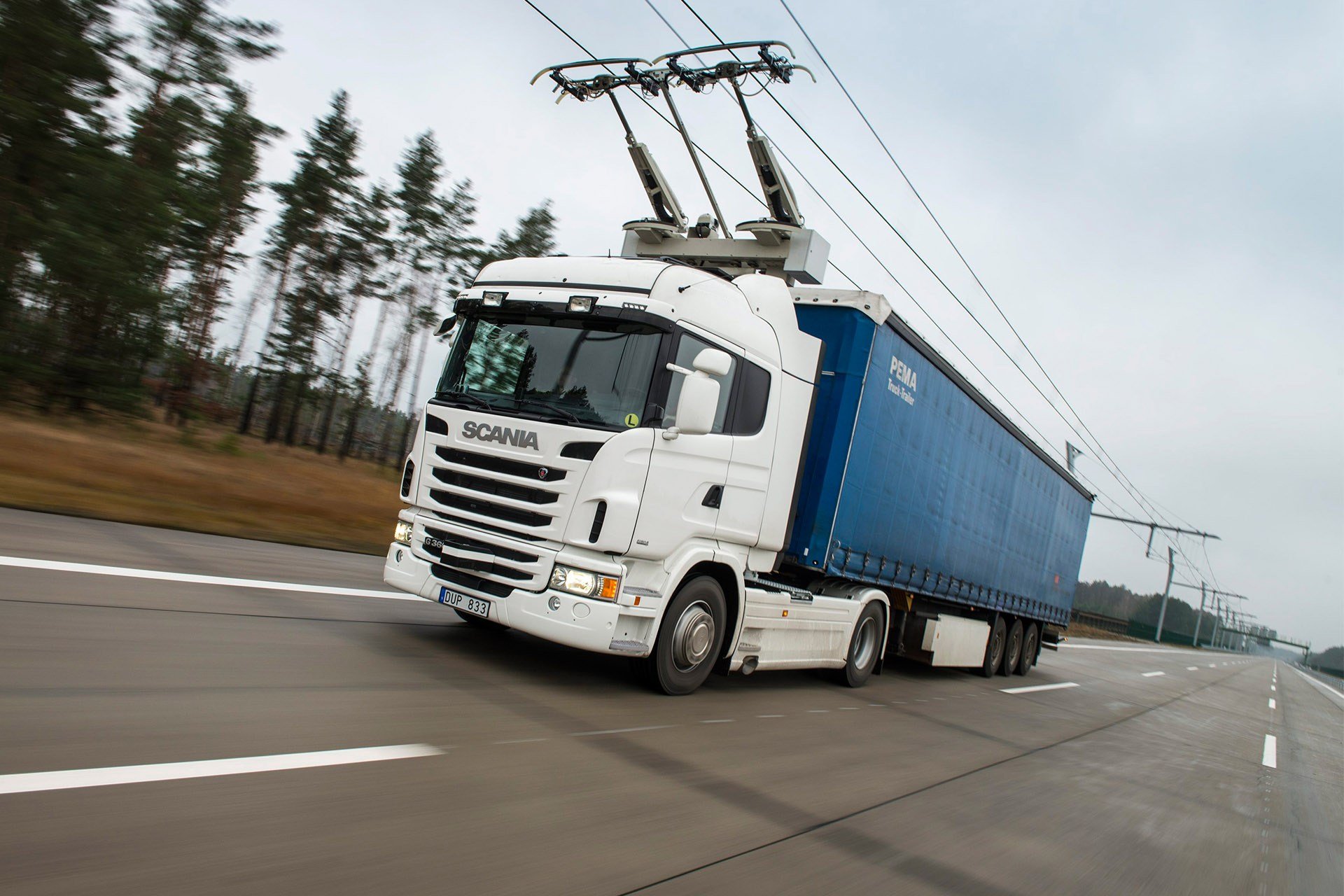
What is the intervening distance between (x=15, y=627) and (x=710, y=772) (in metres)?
4.02

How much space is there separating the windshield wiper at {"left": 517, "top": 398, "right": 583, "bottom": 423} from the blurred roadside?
5.97m

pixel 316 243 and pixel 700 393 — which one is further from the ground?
pixel 316 243

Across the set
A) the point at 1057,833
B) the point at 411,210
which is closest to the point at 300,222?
the point at 411,210

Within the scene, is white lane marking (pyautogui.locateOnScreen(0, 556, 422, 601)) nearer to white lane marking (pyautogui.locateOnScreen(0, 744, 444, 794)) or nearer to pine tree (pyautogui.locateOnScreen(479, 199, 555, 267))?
white lane marking (pyautogui.locateOnScreen(0, 744, 444, 794))

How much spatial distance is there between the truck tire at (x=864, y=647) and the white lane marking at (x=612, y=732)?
421cm

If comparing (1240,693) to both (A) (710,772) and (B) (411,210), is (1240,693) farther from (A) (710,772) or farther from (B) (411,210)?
(B) (411,210)

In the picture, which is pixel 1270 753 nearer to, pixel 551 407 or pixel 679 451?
pixel 679 451

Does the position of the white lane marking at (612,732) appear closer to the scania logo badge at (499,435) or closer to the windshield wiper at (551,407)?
the scania logo badge at (499,435)

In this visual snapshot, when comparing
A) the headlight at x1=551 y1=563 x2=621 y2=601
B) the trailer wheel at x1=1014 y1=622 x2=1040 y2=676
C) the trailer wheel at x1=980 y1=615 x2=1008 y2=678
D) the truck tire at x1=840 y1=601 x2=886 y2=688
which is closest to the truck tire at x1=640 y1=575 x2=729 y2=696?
the headlight at x1=551 y1=563 x2=621 y2=601

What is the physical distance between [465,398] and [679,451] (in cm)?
168

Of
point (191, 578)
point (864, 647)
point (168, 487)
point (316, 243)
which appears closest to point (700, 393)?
point (191, 578)

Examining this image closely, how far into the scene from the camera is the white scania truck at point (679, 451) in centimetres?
633

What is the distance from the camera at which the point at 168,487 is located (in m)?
13.1

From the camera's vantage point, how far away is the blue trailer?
8742mm
